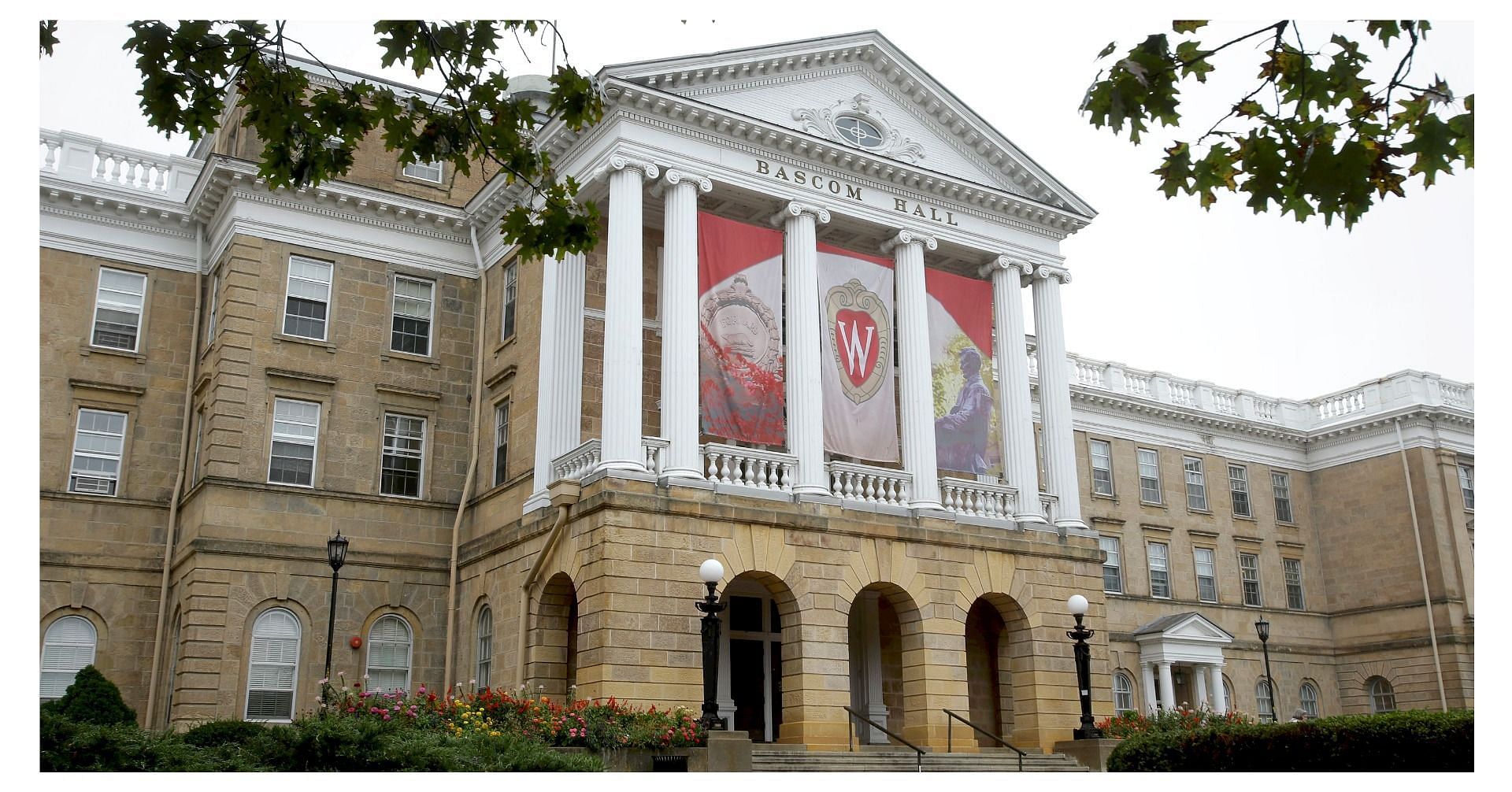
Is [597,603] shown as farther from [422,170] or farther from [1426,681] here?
[1426,681]

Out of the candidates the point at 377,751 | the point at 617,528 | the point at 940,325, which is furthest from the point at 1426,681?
the point at 377,751

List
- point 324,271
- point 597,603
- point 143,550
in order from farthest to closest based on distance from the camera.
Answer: point 324,271, point 143,550, point 597,603

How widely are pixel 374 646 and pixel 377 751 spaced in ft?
43.3

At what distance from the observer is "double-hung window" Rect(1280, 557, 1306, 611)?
44.4 meters

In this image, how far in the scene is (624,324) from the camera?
23.2 metres

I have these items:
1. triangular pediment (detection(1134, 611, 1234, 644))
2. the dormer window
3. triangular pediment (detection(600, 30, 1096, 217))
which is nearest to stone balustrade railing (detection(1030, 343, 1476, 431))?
triangular pediment (detection(1134, 611, 1234, 644))

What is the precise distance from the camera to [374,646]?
26656 millimetres

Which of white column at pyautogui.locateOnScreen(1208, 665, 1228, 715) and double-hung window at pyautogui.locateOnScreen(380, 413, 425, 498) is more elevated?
double-hung window at pyautogui.locateOnScreen(380, 413, 425, 498)

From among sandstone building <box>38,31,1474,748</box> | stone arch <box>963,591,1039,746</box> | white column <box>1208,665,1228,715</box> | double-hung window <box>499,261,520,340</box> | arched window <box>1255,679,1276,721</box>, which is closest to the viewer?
sandstone building <box>38,31,1474,748</box>

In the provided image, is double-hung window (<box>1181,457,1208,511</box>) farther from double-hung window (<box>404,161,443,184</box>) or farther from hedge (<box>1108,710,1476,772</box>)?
hedge (<box>1108,710,1476,772</box>)

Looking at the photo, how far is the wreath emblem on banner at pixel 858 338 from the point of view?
2547 cm

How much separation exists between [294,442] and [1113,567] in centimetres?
2461

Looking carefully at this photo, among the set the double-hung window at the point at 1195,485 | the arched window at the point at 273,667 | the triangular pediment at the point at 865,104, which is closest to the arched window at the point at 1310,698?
the double-hung window at the point at 1195,485

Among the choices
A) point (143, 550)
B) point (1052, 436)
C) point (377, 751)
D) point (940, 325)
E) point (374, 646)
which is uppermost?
point (940, 325)
